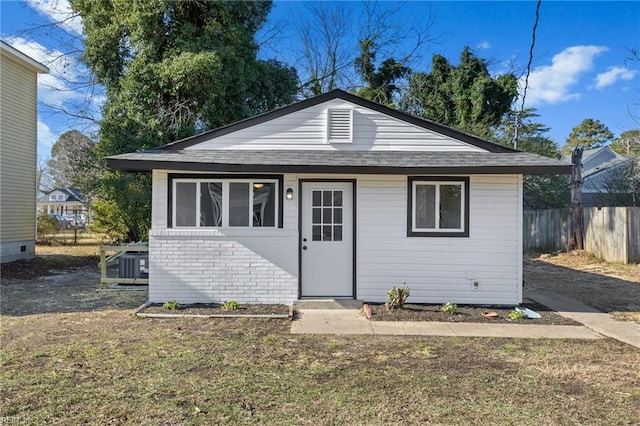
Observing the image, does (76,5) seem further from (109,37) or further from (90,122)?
(90,122)

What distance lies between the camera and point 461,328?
6105 millimetres

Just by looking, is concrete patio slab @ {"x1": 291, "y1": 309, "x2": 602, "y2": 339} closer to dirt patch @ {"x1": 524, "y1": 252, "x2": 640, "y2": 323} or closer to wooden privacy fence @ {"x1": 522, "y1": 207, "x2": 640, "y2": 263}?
dirt patch @ {"x1": 524, "y1": 252, "x2": 640, "y2": 323}

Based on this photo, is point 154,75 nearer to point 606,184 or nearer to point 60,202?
point 606,184

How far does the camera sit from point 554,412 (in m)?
3.47

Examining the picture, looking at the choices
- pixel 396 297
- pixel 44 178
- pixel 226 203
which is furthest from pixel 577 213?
pixel 44 178

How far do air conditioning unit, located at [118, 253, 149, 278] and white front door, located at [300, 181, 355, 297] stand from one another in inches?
159

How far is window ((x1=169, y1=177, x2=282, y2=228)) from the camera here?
292 inches

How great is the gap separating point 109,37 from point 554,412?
53.6ft

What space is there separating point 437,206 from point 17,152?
1344 centimetres

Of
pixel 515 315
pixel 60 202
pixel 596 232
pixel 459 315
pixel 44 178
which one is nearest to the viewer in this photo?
pixel 515 315

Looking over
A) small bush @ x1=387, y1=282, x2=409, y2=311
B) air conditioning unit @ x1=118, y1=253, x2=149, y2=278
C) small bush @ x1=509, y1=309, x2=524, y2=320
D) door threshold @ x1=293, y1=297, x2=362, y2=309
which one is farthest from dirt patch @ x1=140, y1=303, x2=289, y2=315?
small bush @ x1=509, y1=309, x2=524, y2=320

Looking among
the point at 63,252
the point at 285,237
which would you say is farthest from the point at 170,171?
the point at 63,252

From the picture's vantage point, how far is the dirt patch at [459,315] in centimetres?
654

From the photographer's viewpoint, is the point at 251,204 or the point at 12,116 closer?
the point at 251,204
